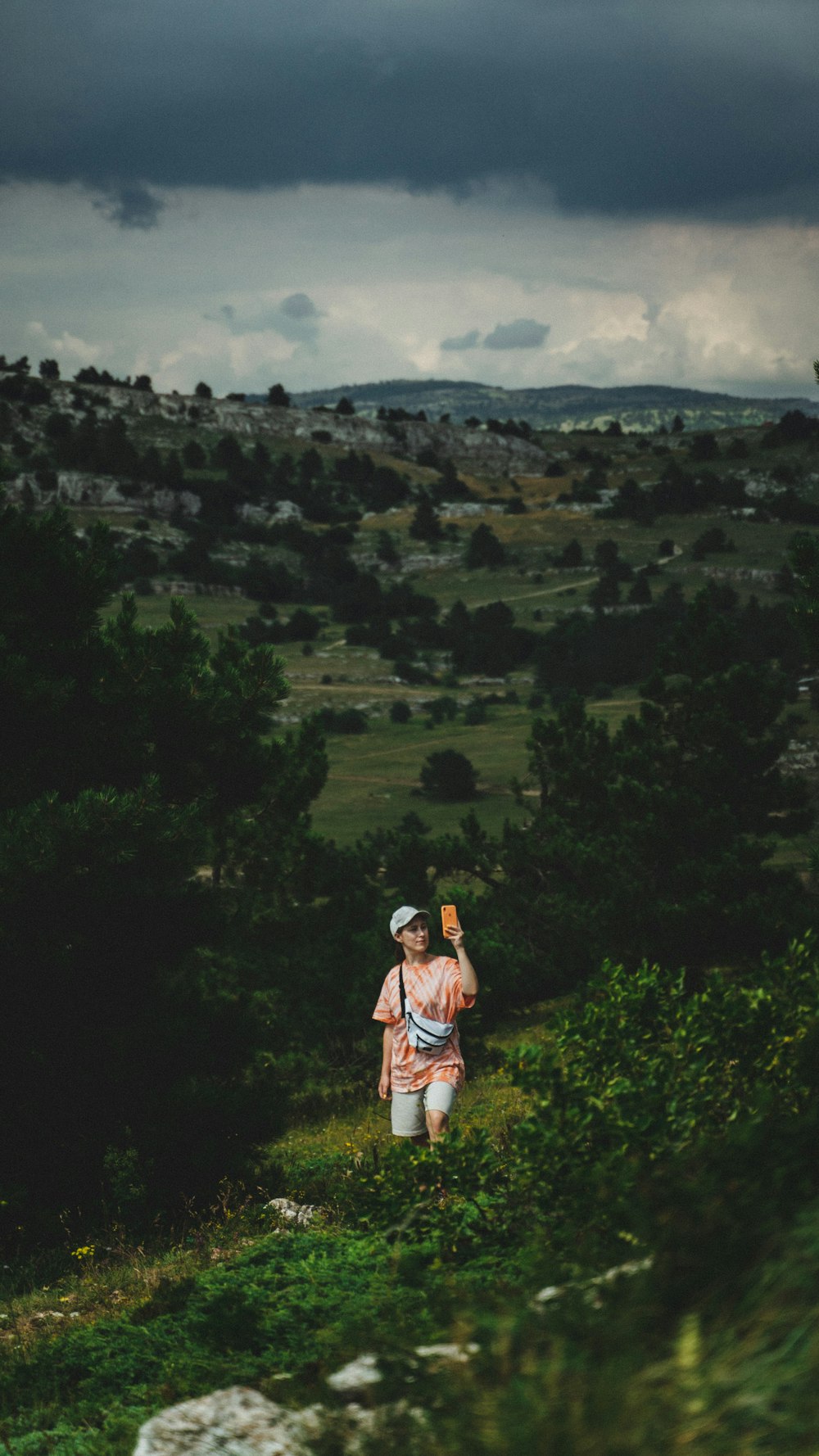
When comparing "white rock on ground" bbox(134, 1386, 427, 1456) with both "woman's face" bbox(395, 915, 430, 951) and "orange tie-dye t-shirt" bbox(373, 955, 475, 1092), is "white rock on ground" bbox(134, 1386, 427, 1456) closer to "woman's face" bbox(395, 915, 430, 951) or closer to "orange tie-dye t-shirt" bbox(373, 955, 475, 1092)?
"orange tie-dye t-shirt" bbox(373, 955, 475, 1092)

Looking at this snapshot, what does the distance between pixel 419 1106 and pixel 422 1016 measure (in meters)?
0.52

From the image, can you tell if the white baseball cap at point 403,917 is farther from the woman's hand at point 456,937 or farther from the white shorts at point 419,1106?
the white shorts at point 419,1106

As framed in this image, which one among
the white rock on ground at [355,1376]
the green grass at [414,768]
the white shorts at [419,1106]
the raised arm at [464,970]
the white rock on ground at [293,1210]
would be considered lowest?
the green grass at [414,768]

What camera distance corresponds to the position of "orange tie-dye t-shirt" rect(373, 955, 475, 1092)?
636 cm

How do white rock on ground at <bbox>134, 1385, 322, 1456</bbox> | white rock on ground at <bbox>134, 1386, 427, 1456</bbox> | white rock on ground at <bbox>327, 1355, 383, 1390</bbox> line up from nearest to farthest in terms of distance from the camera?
1. white rock on ground at <bbox>134, 1386, 427, 1456</bbox>
2. white rock on ground at <bbox>134, 1385, 322, 1456</bbox>
3. white rock on ground at <bbox>327, 1355, 383, 1390</bbox>

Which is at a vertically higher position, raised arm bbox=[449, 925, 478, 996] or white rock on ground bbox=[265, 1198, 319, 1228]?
raised arm bbox=[449, 925, 478, 996]

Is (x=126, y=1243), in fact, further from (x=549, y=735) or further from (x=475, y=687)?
(x=475, y=687)

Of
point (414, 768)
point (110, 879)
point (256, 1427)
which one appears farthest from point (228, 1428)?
point (414, 768)

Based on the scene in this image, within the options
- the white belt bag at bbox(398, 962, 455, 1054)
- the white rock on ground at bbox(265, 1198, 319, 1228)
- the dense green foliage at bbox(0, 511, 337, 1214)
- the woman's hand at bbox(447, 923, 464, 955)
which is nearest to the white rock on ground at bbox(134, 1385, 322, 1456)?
the white belt bag at bbox(398, 962, 455, 1054)

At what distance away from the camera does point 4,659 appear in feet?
30.0

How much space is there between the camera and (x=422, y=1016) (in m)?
6.35

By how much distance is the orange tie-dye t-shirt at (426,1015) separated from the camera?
250 inches

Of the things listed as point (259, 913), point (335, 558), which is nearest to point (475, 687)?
point (335, 558)

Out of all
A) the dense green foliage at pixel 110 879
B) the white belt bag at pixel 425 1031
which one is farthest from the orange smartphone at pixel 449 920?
the dense green foliage at pixel 110 879
